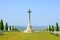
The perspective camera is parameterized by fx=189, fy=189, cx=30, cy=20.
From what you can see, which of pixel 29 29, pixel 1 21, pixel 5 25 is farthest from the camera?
pixel 5 25

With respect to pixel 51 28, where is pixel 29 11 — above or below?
above

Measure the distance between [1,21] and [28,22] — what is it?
1088 centimetres

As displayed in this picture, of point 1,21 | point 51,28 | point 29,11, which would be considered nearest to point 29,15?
point 29,11

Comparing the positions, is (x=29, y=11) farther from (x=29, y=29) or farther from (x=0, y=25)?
(x=0, y=25)

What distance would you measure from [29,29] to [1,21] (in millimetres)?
11332

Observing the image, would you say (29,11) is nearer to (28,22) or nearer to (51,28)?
(28,22)

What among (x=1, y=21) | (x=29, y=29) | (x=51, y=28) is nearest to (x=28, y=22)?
(x=29, y=29)

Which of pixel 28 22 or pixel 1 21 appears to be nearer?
pixel 28 22

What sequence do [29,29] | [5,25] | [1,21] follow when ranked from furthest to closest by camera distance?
[5,25], [1,21], [29,29]

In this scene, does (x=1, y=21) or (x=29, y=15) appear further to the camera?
(x=1, y=21)

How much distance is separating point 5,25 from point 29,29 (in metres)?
14.5

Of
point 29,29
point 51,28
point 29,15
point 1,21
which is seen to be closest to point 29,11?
point 29,15

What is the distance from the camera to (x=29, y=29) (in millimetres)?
50438

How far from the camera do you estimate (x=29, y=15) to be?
50.6 meters
